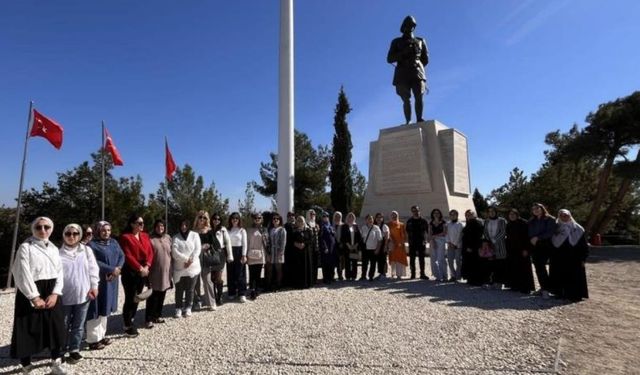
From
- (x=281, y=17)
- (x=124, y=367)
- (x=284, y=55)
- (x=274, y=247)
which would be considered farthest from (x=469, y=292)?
(x=281, y=17)

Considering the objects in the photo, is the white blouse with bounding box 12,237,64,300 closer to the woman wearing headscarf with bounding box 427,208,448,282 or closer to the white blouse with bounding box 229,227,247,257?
the white blouse with bounding box 229,227,247,257

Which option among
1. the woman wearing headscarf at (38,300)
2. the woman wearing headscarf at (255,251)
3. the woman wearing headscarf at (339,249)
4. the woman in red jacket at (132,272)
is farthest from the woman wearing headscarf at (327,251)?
the woman wearing headscarf at (38,300)

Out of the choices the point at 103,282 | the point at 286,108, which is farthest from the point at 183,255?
the point at 286,108

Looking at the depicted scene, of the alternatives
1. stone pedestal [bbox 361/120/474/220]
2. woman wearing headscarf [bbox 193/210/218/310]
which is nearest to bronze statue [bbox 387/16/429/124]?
stone pedestal [bbox 361/120/474/220]

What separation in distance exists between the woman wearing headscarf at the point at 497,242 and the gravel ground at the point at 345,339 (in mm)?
916

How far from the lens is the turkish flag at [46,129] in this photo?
1084 centimetres

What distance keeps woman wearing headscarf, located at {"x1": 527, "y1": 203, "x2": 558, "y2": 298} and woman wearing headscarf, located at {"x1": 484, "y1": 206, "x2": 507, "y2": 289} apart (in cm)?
58

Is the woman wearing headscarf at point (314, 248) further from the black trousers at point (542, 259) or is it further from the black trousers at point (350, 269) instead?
the black trousers at point (542, 259)

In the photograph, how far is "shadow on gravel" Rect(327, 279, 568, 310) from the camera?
20.3 ft

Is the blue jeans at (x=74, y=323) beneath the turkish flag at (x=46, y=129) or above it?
beneath

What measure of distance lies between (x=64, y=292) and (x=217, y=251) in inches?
101

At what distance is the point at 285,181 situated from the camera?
1437cm

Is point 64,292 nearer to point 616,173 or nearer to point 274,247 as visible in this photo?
point 274,247

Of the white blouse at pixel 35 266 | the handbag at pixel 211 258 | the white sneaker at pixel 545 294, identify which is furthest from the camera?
the white sneaker at pixel 545 294
